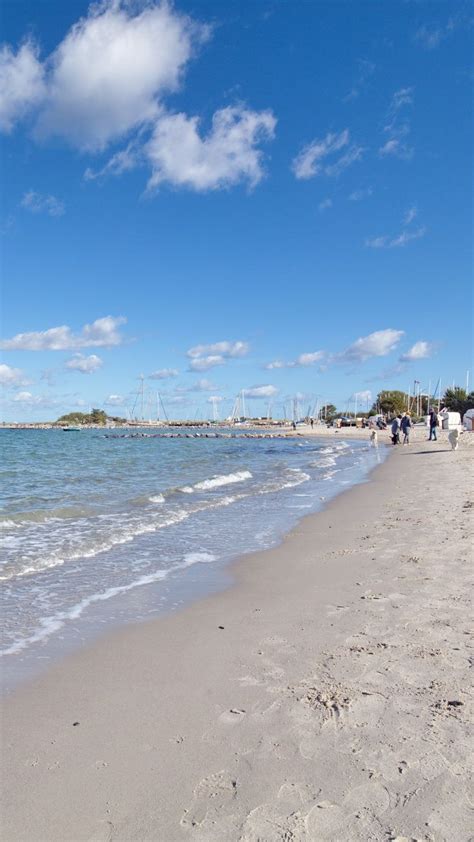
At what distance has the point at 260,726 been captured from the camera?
3.57m

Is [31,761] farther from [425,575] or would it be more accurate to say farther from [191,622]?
[425,575]

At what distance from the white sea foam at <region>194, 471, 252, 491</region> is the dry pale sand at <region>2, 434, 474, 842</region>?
498 inches

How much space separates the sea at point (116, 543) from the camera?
19.6ft

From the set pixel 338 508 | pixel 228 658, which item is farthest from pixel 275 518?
pixel 228 658

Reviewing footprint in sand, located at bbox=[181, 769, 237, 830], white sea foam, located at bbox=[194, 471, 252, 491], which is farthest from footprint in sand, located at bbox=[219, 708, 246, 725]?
white sea foam, located at bbox=[194, 471, 252, 491]

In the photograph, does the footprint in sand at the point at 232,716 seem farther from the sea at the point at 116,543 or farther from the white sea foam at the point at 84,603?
the white sea foam at the point at 84,603

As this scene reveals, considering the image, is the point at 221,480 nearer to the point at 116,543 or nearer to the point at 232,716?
the point at 116,543

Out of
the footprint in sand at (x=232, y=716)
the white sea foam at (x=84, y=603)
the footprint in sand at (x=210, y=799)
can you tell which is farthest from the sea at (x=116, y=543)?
the footprint in sand at (x=210, y=799)

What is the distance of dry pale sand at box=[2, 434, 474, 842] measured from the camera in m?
2.73

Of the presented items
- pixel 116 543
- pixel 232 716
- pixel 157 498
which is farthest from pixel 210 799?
pixel 157 498

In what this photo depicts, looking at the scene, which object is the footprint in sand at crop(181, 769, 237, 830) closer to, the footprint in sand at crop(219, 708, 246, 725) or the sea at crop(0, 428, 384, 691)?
the footprint in sand at crop(219, 708, 246, 725)

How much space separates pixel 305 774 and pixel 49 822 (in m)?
1.33

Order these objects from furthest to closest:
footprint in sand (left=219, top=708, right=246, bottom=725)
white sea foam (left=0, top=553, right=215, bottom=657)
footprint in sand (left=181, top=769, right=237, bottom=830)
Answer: white sea foam (left=0, top=553, right=215, bottom=657)
footprint in sand (left=219, top=708, right=246, bottom=725)
footprint in sand (left=181, top=769, right=237, bottom=830)

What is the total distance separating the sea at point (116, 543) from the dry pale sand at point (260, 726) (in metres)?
0.65
